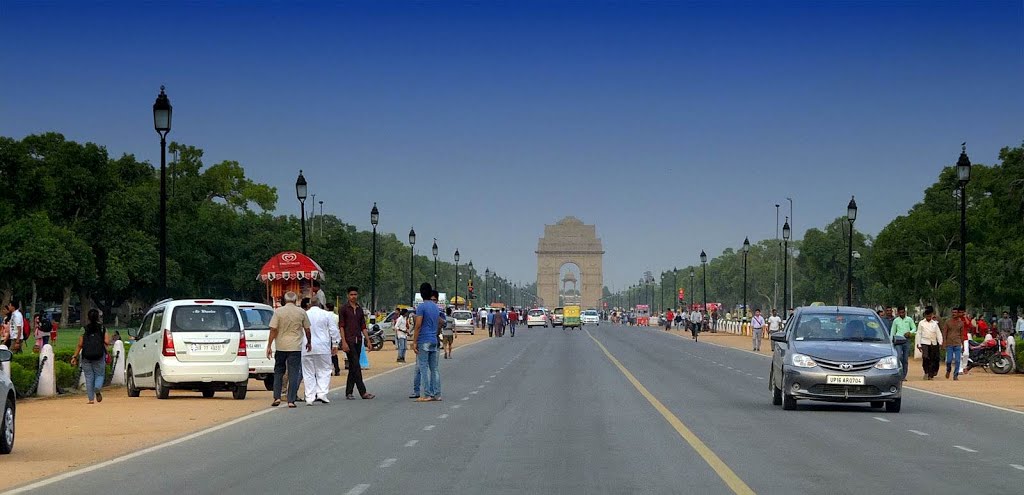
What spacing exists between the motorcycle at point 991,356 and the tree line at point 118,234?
5123cm

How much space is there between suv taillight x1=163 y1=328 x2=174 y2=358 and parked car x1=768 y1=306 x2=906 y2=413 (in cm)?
1023

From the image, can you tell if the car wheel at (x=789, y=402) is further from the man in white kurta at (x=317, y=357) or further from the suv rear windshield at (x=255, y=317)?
the suv rear windshield at (x=255, y=317)

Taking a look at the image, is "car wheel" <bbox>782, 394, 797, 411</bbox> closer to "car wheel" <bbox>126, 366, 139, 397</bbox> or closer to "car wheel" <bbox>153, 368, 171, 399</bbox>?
"car wheel" <bbox>153, 368, 171, 399</bbox>

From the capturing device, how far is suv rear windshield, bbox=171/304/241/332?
2562cm

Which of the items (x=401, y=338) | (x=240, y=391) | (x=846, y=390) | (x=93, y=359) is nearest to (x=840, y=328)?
(x=846, y=390)

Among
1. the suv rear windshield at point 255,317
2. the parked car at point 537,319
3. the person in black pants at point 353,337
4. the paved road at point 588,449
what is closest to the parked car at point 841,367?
the paved road at point 588,449

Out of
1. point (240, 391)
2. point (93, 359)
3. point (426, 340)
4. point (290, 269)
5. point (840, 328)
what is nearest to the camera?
point (840, 328)

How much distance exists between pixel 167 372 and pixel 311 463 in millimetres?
11698

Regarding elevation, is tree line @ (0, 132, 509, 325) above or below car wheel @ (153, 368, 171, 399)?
above

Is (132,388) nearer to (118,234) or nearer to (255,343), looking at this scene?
(255,343)

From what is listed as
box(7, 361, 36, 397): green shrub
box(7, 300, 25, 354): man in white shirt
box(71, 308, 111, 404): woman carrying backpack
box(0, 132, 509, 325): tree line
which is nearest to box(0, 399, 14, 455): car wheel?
box(71, 308, 111, 404): woman carrying backpack

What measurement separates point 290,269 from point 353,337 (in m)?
17.3

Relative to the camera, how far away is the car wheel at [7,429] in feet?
50.0

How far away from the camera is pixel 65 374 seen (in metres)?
28.0
